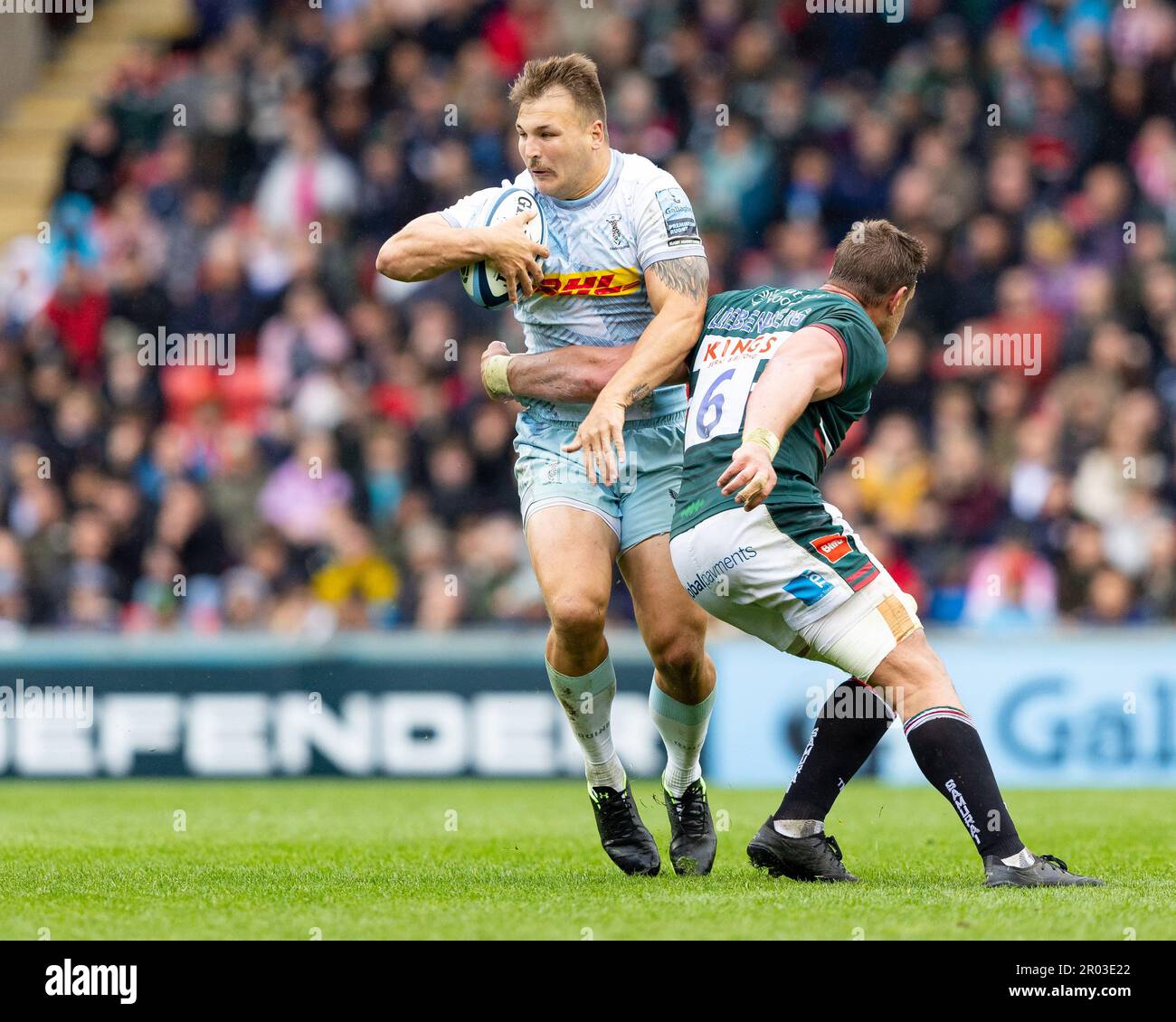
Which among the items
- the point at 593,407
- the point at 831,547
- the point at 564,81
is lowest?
the point at 831,547

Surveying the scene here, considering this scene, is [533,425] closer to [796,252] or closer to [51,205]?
[796,252]

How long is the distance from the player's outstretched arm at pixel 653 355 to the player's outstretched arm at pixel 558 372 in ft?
0.45

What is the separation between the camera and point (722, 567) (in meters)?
5.94

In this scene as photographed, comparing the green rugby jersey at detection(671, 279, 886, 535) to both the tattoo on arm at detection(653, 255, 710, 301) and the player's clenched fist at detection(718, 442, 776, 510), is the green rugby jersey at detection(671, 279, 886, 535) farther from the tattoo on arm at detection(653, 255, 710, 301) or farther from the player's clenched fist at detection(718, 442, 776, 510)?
the player's clenched fist at detection(718, 442, 776, 510)

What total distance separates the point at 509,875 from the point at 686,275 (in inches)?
83.6

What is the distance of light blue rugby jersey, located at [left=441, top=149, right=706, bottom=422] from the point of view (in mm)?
6582

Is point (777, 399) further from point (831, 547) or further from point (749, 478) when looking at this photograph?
point (831, 547)

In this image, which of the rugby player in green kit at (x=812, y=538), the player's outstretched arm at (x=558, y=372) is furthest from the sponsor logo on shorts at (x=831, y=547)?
the player's outstretched arm at (x=558, y=372)

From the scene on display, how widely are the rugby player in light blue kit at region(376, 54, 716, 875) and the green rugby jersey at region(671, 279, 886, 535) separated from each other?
0.20 meters

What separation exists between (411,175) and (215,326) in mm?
2053

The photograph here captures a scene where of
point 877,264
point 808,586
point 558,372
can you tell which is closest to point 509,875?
point 808,586

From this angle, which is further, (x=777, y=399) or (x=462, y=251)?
(x=462, y=251)

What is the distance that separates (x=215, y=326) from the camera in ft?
50.9

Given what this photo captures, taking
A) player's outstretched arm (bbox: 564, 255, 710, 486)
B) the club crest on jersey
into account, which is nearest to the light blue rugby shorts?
player's outstretched arm (bbox: 564, 255, 710, 486)
